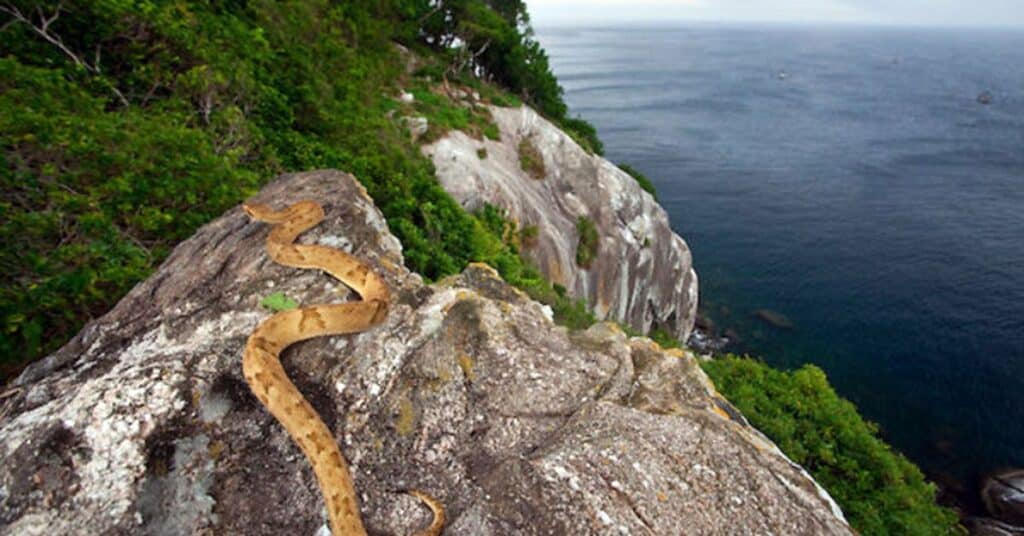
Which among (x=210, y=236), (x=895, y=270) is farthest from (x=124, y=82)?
(x=895, y=270)

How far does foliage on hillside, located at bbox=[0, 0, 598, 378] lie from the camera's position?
7.04m

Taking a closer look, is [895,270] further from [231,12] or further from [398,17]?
[231,12]

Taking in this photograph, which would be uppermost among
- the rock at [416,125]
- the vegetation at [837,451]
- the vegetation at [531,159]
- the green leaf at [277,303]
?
the green leaf at [277,303]

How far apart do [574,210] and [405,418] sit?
1035 inches

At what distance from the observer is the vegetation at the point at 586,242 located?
29.7 meters

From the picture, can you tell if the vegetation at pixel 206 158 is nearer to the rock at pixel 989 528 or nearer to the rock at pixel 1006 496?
the rock at pixel 989 528

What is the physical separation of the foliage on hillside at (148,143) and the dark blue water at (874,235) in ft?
108

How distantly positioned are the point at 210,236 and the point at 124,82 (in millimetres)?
5879

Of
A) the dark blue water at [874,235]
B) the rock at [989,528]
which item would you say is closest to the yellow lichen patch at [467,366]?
the rock at [989,528]

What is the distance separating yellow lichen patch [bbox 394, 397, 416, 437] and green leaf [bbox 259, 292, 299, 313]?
187cm

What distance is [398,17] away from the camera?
34625mm

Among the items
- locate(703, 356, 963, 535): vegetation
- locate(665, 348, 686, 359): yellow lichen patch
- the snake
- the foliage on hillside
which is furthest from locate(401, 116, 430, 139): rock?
locate(665, 348, 686, 359): yellow lichen patch

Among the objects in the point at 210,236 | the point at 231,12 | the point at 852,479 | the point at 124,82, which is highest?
the point at 231,12

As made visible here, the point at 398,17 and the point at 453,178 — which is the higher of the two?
the point at 398,17
